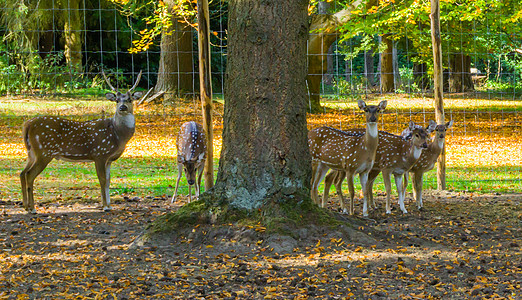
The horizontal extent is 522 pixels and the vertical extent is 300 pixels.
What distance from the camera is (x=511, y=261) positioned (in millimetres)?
5801

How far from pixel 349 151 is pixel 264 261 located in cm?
293

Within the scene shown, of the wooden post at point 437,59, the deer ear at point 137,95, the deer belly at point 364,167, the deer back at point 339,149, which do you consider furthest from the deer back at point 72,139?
the wooden post at point 437,59

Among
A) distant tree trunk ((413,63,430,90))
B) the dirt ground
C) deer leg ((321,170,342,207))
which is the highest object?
distant tree trunk ((413,63,430,90))

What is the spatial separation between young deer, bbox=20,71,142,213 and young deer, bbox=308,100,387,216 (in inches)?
90.0

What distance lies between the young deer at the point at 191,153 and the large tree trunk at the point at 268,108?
2.73 metres

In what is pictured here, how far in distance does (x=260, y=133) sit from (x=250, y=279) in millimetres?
1523

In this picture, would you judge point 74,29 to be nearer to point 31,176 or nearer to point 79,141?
point 79,141

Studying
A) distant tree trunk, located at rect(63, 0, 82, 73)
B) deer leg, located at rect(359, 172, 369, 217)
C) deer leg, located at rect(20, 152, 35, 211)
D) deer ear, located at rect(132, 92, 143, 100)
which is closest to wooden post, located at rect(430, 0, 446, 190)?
deer leg, located at rect(359, 172, 369, 217)

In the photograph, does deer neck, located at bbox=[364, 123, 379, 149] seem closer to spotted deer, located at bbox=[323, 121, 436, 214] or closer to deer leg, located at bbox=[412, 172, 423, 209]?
spotted deer, located at bbox=[323, 121, 436, 214]

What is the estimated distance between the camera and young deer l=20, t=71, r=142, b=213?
8328mm

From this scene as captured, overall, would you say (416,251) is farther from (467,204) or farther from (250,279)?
(467,204)

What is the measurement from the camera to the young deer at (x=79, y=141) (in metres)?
8.33

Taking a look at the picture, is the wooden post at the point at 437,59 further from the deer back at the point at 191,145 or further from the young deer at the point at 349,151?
the deer back at the point at 191,145

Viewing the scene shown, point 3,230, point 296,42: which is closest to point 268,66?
point 296,42
